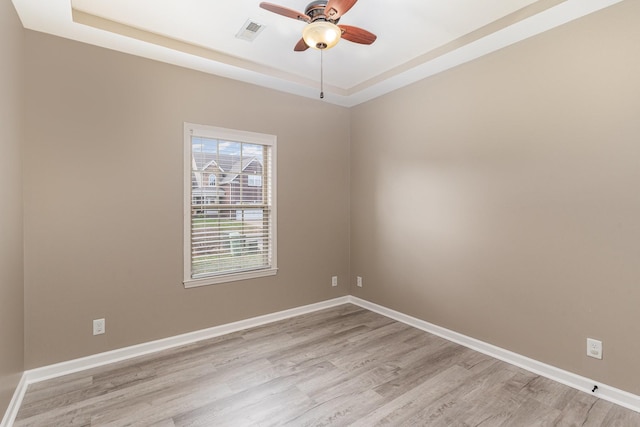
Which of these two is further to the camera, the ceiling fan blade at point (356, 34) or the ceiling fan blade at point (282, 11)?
the ceiling fan blade at point (356, 34)

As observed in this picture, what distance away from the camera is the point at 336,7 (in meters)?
1.92

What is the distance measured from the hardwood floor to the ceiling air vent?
9.45 feet

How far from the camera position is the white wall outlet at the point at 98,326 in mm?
2688

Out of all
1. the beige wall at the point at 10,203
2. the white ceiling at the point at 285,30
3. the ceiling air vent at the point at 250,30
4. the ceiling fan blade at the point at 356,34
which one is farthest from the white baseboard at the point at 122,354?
the ceiling fan blade at the point at 356,34

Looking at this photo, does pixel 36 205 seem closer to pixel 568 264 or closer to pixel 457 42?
pixel 457 42

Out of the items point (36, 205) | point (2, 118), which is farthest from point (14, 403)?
point (2, 118)

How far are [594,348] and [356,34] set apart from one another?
2.88m

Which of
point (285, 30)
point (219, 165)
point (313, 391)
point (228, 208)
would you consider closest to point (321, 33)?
point (285, 30)

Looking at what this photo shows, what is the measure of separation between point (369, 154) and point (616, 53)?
7.93ft

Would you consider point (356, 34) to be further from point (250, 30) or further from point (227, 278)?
point (227, 278)

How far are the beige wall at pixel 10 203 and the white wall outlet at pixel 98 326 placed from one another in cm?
46

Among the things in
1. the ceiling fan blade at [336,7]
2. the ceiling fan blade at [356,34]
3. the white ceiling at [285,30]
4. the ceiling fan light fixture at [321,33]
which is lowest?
the ceiling fan light fixture at [321,33]

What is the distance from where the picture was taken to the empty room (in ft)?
7.08

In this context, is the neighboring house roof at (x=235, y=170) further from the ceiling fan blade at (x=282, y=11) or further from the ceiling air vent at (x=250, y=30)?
the ceiling fan blade at (x=282, y=11)
